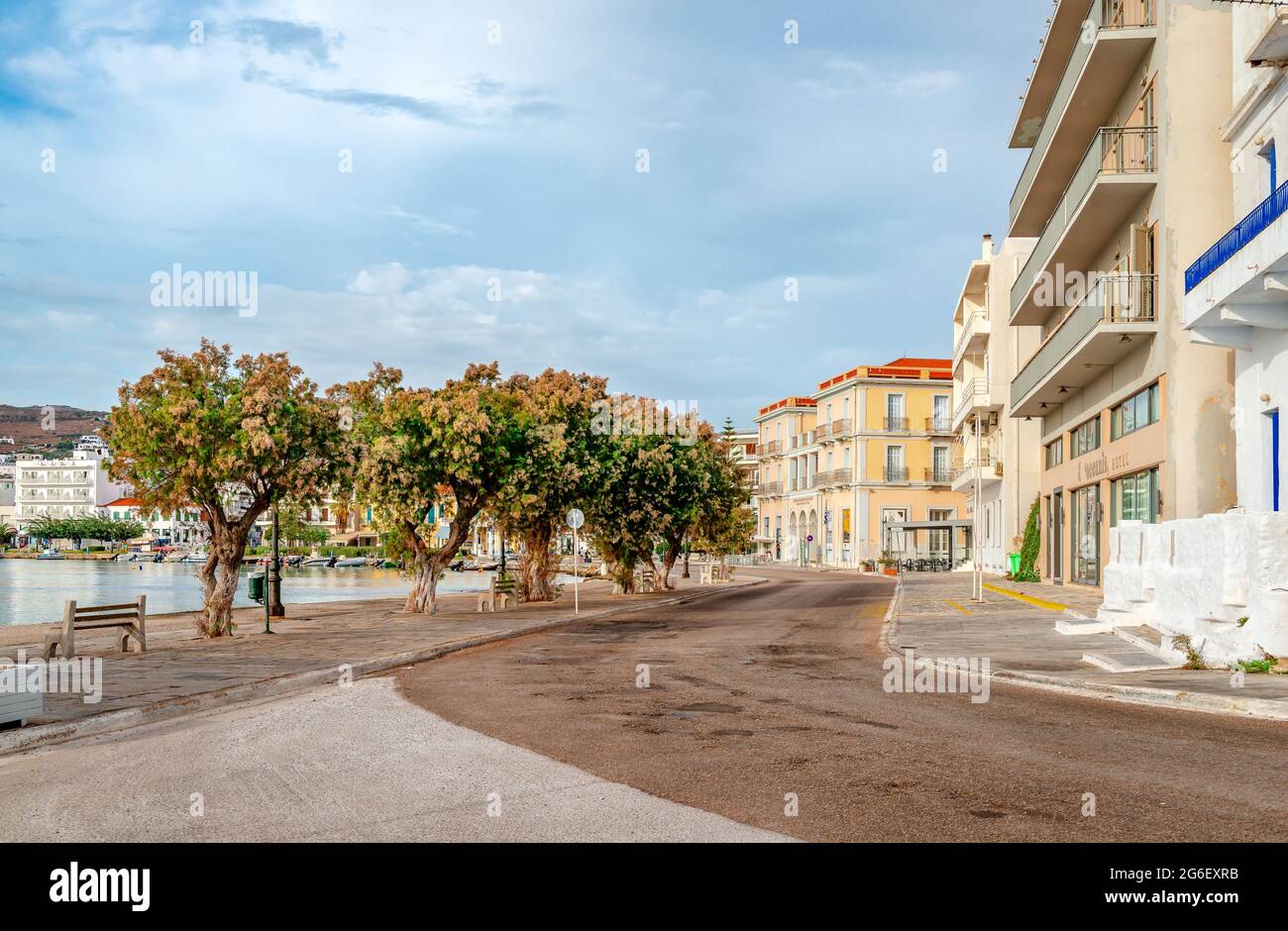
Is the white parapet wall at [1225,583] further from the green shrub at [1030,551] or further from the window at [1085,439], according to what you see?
the green shrub at [1030,551]

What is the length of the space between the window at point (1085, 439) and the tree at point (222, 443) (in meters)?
21.7

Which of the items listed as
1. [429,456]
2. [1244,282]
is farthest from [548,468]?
[1244,282]

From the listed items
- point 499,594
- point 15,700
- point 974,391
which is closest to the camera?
point 15,700

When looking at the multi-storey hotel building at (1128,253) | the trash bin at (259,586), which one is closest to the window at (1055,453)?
the multi-storey hotel building at (1128,253)

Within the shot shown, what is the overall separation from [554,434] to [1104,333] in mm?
14338

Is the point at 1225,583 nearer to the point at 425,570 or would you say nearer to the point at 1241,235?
the point at 1241,235

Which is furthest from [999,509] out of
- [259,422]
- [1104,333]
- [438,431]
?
[259,422]

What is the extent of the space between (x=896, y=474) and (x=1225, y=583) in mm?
73244

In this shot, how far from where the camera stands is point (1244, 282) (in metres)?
16.8

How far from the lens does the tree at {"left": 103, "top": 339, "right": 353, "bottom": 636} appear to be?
19688mm

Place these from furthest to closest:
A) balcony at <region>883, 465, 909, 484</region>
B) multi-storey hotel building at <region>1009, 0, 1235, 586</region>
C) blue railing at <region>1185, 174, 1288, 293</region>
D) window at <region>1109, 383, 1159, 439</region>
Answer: balcony at <region>883, 465, 909, 484</region>
window at <region>1109, 383, 1159, 439</region>
multi-storey hotel building at <region>1009, 0, 1235, 586</region>
blue railing at <region>1185, 174, 1288, 293</region>

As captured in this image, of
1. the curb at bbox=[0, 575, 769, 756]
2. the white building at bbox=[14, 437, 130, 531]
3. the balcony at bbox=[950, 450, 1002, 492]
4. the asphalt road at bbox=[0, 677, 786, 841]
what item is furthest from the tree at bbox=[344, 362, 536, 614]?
the white building at bbox=[14, 437, 130, 531]

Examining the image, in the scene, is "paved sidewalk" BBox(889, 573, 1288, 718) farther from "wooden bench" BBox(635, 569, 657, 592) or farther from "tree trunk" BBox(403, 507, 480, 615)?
"wooden bench" BBox(635, 569, 657, 592)

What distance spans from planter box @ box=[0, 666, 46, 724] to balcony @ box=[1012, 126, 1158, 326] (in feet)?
79.4
